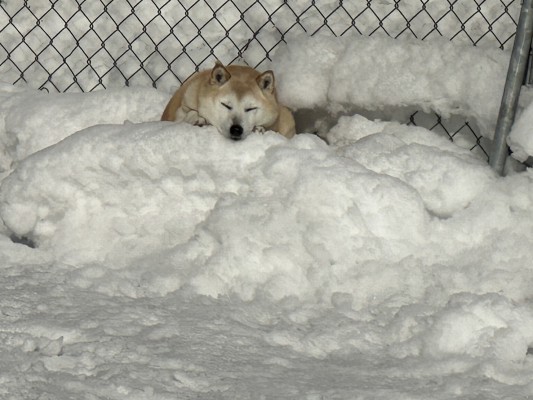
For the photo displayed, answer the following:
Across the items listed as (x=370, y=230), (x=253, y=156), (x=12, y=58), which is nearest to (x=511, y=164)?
(x=370, y=230)

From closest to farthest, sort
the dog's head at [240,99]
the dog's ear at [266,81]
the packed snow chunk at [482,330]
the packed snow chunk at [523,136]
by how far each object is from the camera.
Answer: the packed snow chunk at [482,330]
the packed snow chunk at [523,136]
the dog's head at [240,99]
the dog's ear at [266,81]


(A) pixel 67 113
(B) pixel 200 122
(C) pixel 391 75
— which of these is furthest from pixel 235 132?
(A) pixel 67 113

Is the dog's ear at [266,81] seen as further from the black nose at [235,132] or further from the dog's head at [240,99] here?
the black nose at [235,132]

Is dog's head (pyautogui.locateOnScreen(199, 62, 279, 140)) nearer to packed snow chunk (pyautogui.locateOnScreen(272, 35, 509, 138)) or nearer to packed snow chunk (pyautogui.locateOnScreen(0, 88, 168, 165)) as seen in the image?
packed snow chunk (pyautogui.locateOnScreen(272, 35, 509, 138))

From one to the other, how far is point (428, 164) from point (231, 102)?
1268 millimetres

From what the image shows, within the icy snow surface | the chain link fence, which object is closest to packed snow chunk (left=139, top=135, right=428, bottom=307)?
the icy snow surface

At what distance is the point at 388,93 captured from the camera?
627 cm

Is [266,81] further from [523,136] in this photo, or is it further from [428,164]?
[523,136]

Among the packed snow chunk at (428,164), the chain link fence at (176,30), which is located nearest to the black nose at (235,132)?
the packed snow chunk at (428,164)

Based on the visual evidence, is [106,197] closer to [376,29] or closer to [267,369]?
[267,369]

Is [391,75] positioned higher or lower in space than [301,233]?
higher

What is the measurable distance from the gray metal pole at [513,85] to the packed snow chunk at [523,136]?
6 centimetres

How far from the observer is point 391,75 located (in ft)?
20.6

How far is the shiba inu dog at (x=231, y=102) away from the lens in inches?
243
